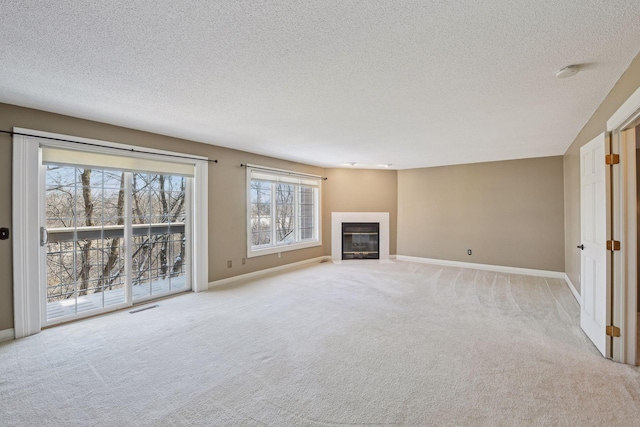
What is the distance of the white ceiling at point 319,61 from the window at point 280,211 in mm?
2062

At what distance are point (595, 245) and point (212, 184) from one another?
15.8 ft

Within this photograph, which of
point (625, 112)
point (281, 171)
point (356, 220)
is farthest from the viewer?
point (356, 220)

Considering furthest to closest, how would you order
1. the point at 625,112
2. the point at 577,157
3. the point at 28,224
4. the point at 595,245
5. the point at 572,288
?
the point at 572,288, the point at 577,157, the point at 28,224, the point at 595,245, the point at 625,112

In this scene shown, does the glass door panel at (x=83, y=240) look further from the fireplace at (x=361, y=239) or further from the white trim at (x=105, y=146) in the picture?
the fireplace at (x=361, y=239)

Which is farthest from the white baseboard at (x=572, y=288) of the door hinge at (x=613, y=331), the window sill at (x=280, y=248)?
the window sill at (x=280, y=248)

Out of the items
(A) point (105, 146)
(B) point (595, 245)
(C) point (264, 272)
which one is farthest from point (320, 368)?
(A) point (105, 146)

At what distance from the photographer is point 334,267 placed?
6215mm

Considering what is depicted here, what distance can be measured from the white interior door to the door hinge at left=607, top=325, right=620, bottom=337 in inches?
1.3

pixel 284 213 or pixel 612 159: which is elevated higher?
pixel 612 159

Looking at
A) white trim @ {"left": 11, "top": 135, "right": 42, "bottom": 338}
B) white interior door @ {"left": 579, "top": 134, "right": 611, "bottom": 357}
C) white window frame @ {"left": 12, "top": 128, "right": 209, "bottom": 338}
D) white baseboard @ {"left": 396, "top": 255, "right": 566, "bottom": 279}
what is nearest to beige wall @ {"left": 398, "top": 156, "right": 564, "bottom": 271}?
white baseboard @ {"left": 396, "top": 255, "right": 566, "bottom": 279}

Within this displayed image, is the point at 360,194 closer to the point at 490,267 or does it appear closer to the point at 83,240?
the point at 490,267

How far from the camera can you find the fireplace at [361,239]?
7082mm

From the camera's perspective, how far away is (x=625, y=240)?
2318 millimetres

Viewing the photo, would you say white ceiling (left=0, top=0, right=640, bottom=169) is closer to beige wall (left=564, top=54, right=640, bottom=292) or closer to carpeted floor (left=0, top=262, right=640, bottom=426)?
beige wall (left=564, top=54, right=640, bottom=292)
